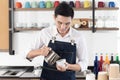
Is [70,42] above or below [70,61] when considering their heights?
above

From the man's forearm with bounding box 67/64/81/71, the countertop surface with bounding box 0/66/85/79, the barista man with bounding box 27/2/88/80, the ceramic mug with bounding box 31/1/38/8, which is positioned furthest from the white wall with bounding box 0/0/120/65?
the man's forearm with bounding box 67/64/81/71

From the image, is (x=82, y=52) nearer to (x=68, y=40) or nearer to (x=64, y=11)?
(x=68, y=40)

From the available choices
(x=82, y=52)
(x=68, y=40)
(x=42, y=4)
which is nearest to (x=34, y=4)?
(x=42, y=4)

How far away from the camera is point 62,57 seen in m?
2.43

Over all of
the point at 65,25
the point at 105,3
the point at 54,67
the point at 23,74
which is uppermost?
the point at 105,3

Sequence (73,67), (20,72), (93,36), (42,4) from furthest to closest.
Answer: (93,36)
(42,4)
(20,72)
(73,67)

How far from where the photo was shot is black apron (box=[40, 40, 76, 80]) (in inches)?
96.0

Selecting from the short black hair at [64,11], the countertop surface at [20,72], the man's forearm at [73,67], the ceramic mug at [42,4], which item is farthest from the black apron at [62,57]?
the ceramic mug at [42,4]

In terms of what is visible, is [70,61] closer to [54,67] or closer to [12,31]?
[54,67]

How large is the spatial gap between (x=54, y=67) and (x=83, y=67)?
278mm

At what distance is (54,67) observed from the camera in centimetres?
243

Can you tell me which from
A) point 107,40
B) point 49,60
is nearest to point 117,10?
point 107,40

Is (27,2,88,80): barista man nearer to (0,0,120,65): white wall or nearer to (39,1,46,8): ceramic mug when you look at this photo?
(39,1,46,8): ceramic mug

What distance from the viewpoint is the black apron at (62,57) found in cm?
244
